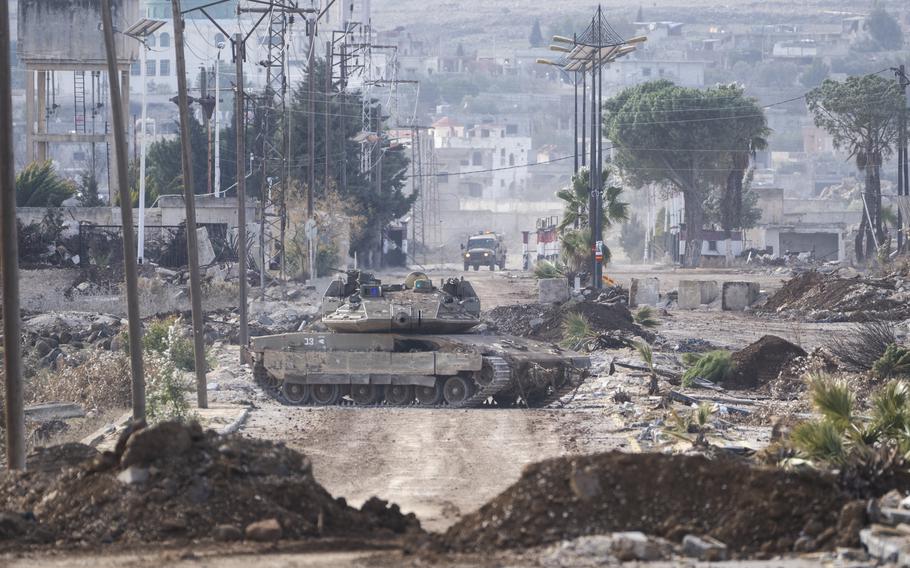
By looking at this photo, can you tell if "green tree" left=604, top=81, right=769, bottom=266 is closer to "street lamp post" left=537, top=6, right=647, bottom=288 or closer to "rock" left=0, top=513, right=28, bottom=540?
"street lamp post" left=537, top=6, right=647, bottom=288

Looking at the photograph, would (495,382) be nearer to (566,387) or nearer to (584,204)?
(566,387)

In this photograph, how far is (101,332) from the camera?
37656mm

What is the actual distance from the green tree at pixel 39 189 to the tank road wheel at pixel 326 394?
27709 mm

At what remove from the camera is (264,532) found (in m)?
11.8

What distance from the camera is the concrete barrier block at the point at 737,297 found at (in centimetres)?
4798

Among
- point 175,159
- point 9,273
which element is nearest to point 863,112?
point 175,159

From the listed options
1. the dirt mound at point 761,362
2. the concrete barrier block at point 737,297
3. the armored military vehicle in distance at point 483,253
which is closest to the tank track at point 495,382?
the dirt mound at point 761,362

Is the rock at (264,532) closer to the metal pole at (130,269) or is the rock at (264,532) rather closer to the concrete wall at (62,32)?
the metal pole at (130,269)

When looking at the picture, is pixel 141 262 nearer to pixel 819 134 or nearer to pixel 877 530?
pixel 877 530

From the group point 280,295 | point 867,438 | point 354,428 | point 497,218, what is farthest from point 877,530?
point 497,218

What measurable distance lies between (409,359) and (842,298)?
72.8 ft

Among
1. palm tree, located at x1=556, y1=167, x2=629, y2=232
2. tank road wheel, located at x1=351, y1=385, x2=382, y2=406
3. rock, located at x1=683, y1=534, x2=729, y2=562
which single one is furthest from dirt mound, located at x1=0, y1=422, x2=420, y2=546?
palm tree, located at x1=556, y1=167, x2=629, y2=232

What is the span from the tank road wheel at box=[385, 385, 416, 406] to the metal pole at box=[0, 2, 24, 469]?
10.4 metres

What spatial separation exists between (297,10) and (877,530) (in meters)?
30.9
